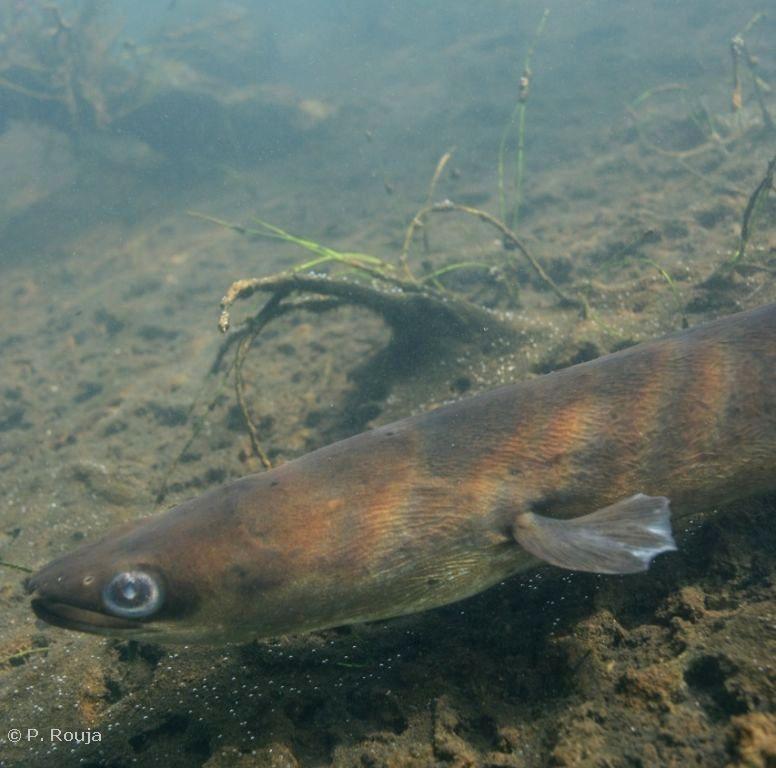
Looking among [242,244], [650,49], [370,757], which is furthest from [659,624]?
[650,49]

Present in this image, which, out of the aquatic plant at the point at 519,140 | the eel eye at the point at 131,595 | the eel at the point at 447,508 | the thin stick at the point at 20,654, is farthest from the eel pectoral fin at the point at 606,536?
the aquatic plant at the point at 519,140

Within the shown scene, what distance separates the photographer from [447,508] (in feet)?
7.37

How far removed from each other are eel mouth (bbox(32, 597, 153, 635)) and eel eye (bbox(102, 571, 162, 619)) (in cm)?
4

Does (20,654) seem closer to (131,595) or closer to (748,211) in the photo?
(131,595)

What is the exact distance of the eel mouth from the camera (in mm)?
2084

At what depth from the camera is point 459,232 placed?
1063cm

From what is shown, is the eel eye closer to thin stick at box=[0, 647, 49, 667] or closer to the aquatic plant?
thin stick at box=[0, 647, 49, 667]

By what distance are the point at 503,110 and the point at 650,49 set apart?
267 inches

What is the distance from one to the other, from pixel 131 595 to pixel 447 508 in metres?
1.27

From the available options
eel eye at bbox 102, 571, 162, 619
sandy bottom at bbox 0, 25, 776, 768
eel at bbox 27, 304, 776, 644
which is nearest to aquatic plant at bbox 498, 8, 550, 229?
sandy bottom at bbox 0, 25, 776, 768

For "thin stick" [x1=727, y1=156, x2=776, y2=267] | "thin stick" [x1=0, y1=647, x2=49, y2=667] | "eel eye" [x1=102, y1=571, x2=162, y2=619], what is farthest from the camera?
"thin stick" [x1=727, y1=156, x2=776, y2=267]

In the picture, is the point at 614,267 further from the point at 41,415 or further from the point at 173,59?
the point at 173,59

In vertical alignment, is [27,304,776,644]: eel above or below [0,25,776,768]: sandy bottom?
above

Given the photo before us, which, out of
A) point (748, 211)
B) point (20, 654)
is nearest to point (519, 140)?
point (748, 211)
